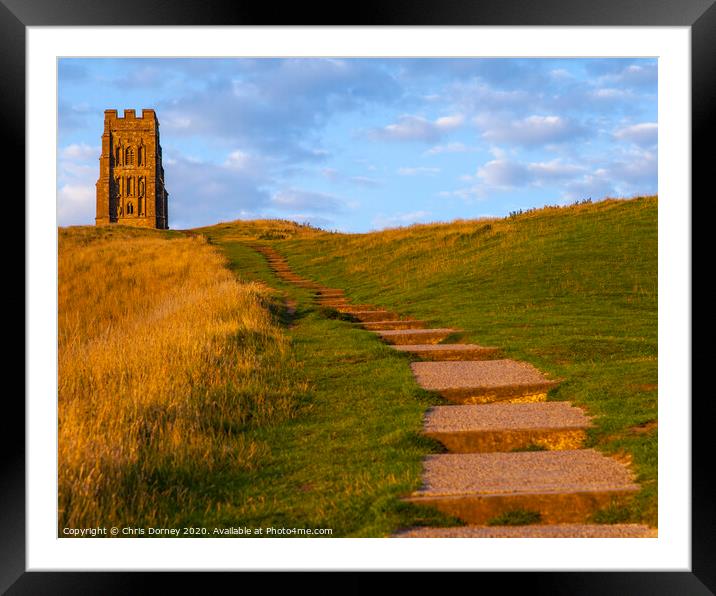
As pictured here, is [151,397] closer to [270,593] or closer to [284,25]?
[270,593]

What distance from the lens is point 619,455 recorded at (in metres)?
6.16

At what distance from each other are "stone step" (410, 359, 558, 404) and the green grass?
12.0 inches

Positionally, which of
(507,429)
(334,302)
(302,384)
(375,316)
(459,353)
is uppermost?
(334,302)

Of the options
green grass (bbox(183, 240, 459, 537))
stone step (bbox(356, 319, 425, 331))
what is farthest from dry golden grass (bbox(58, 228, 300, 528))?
stone step (bbox(356, 319, 425, 331))

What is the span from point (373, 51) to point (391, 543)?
3.88 metres

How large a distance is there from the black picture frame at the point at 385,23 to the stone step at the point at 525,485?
0.66m

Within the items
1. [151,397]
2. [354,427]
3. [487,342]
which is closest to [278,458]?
[354,427]

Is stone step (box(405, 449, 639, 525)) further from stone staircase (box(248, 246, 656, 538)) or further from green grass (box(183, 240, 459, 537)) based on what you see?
green grass (box(183, 240, 459, 537))

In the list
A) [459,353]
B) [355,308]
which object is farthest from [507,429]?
[355,308]

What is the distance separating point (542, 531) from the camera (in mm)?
4895

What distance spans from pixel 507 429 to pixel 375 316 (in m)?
10.3

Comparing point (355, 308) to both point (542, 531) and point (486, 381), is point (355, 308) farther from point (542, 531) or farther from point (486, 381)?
point (542, 531)

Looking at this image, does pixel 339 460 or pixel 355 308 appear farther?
pixel 355 308

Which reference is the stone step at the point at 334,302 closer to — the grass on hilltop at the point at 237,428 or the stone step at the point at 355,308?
the stone step at the point at 355,308
